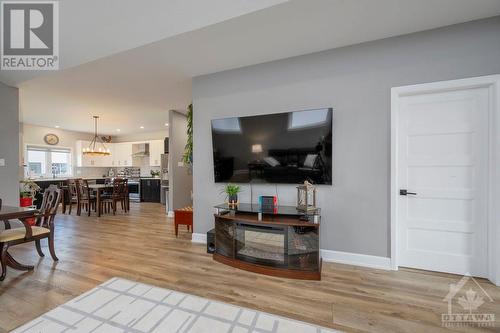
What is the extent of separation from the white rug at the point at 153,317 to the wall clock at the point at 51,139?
8102 mm

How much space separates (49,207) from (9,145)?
2071 millimetres

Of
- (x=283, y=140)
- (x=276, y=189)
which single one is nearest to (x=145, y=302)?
(x=276, y=189)

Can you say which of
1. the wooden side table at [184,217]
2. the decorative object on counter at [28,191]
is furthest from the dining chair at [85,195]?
the wooden side table at [184,217]

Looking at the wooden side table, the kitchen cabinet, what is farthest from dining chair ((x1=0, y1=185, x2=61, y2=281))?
the kitchen cabinet

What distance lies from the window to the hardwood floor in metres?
5.52

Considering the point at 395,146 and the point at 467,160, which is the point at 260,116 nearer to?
the point at 395,146

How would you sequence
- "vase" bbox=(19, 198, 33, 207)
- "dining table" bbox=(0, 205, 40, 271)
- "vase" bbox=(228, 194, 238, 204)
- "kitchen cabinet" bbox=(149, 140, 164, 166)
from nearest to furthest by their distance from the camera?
1. "dining table" bbox=(0, 205, 40, 271)
2. "vase" bbox=(228, 194, 238, 204)
3. "vase" bbox=(19, 198, 33, 207)
4. "kitchen cabinet" bbox=(149, 140, 164, 166)

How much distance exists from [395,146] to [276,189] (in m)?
1.53

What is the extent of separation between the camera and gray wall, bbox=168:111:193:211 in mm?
5605

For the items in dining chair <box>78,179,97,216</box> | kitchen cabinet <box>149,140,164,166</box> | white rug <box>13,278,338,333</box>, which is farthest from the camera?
kitchen cabinet <box>149,140,164,166</box>

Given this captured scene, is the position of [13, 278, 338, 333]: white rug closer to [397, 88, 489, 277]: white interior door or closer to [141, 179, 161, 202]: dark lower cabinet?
[397, 88, 489, 277]: white interior door

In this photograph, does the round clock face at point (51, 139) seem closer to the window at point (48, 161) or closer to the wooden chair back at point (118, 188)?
the window at point (48, 161)

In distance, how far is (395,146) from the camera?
2.50 meters

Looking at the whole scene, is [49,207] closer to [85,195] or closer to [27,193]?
[27,193]
